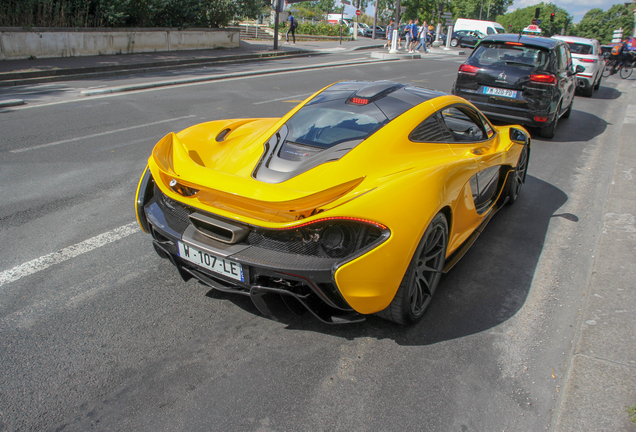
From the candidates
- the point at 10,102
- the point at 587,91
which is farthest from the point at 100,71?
the point at 587,91

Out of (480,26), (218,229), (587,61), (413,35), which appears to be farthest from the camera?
(480,26)

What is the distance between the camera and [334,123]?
3334 mm

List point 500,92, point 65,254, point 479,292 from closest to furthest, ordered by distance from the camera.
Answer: point 479,292
point 65,254
point 500,92

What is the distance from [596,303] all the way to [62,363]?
11.1ft

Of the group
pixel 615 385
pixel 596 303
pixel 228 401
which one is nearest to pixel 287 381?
pixel 228 401

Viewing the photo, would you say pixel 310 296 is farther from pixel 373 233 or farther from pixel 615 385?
pixel 615 385

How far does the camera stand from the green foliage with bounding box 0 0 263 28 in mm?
16516

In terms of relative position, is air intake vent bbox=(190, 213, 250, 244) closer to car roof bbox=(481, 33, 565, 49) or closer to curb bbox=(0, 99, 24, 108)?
car roof bbox=(481, 33, 565, 49)

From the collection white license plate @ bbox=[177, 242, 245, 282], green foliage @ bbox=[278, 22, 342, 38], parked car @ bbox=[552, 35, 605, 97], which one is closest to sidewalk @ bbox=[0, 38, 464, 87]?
white license plate @ bbox=[177, 242, 245, 282]

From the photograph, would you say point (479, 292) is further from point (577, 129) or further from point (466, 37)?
point (466, 37)

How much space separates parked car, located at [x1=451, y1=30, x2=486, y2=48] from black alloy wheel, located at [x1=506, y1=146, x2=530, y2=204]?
3636 centimetres

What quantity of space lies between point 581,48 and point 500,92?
376 inches

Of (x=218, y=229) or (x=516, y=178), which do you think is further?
(x=516, y=178)

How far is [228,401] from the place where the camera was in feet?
7.87
